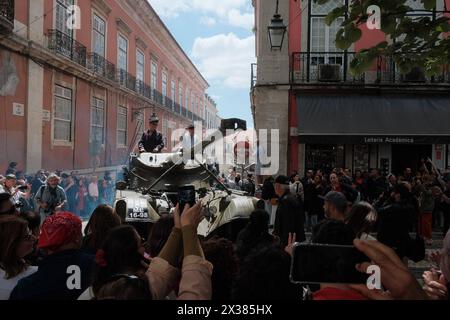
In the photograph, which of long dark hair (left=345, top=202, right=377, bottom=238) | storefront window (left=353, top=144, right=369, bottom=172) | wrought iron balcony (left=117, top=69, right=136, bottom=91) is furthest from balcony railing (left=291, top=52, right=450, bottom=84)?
long dark hair (left=345, top=202, right=377, bottom=238)

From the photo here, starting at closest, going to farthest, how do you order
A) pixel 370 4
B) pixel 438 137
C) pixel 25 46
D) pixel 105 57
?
pixel 370 4, pixel 25 46, pixel 438 137, pixel 105 57

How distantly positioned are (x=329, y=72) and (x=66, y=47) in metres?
8.14

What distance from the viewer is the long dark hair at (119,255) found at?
8.69ft

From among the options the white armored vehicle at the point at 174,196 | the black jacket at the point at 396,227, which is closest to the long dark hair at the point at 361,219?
the black jacket at the point at 396,227

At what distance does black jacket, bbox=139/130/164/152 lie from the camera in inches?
390

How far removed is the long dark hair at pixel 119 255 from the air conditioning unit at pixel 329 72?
1340cm

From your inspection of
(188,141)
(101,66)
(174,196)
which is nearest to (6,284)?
(174,196)

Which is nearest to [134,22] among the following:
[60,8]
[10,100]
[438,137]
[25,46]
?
[60,8]

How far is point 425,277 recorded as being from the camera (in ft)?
8.02

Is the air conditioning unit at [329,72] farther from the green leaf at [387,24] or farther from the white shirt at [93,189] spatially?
the green leaf at [387,24]

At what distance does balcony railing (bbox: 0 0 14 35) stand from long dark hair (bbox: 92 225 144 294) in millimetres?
9709

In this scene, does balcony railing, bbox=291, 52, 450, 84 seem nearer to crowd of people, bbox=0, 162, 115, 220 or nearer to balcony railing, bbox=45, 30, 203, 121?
balcony railing, bbox=45, 30, 203, 121

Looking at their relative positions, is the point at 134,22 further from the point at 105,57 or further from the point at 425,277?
the point at 425,277
